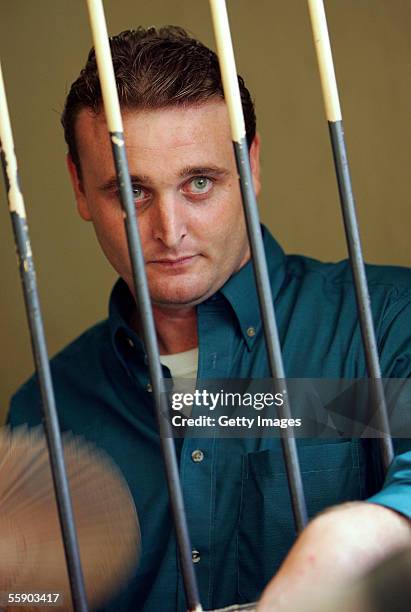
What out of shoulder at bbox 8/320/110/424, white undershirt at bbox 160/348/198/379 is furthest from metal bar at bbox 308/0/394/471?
shoulder at bbox 8/320/110/424

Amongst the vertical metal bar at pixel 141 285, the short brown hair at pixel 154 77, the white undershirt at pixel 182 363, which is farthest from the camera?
the white undershirt at pixel 182 363

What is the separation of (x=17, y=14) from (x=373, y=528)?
2235 millimetres

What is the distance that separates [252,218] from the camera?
1.02 meters

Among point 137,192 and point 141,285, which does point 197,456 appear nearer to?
point 137,192

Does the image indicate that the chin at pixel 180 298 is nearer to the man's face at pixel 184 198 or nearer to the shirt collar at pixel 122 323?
the man's face at pixel 184 198

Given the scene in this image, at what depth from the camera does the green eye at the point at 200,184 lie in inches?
67.4

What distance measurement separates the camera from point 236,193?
5.82ft

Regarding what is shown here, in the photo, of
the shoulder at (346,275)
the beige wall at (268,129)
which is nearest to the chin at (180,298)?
the shoulder at (346,275)

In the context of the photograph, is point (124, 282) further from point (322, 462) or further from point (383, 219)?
point (383, 219)

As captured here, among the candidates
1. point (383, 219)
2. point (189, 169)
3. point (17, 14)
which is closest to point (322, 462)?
point (189, 169)

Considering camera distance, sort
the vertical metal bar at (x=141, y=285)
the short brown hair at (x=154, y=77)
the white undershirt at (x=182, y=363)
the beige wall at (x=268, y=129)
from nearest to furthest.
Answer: the vertical metal bar at (x=141, y=285) → the short brown hair at (x=154, y=77) → the white undershirt at (x=182, y=363) → the beige wall at (x=268, y=129)

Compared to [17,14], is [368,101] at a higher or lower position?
lower

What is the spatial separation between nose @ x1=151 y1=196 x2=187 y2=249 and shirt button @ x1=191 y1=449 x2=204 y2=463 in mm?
317

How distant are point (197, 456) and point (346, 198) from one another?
74cm
